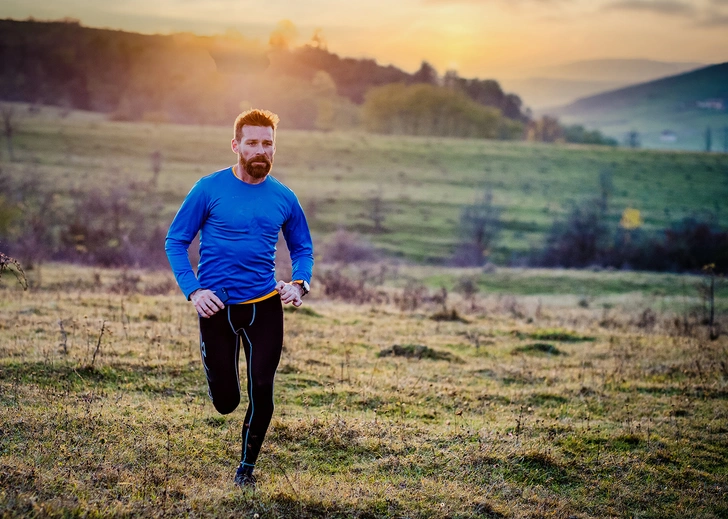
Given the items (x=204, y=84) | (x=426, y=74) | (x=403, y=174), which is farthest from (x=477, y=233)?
(x=426, y=74)

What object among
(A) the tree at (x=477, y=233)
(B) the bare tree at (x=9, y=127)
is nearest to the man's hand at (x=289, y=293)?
(A) the tree at (x=477, y=233)

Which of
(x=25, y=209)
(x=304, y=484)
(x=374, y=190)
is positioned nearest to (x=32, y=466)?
(x=304, y=484)

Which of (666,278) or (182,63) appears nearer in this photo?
(666,278)

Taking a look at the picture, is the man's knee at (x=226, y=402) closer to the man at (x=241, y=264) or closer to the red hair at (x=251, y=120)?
the man at (x=241, y=264)

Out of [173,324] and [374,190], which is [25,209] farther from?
[374,190]

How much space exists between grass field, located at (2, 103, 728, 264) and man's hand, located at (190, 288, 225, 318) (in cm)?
3450

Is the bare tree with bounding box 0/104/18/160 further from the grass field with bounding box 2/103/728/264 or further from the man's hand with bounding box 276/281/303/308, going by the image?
the man's hand with bounding box 276/281/303/308

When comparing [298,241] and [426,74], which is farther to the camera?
[426,74]

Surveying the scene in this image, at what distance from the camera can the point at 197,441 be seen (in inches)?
247

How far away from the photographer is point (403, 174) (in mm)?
60438

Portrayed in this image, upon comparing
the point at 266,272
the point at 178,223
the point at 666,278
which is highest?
the point at 178,223

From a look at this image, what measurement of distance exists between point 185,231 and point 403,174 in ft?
185

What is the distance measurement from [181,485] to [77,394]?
9.29 feet

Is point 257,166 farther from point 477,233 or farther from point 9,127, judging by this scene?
point 9,127
